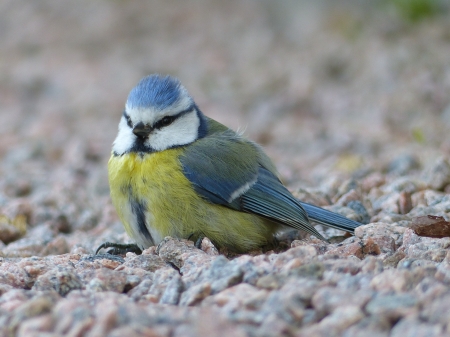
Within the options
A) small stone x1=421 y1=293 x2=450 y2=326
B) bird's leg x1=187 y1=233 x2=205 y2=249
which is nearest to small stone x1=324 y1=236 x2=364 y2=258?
bird's leg x1=187 y1=233 x2=205 y2=249

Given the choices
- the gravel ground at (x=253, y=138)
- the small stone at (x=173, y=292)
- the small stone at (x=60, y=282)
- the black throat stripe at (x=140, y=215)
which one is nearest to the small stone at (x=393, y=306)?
the gravel ground at (x=253, y=138)

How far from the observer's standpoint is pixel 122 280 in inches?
92.4

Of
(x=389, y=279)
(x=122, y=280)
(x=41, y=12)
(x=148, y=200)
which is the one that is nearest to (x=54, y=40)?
(x=41, y=12)

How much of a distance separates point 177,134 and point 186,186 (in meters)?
0.34

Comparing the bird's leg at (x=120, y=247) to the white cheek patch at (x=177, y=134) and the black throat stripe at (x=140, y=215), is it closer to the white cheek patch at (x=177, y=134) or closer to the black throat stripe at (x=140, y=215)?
the black throat stripe at (x=140, y=215)

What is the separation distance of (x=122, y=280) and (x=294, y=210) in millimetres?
1186

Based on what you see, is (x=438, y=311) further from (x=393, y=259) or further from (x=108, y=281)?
(x=108, y=281)

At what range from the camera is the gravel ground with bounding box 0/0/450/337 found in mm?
1938

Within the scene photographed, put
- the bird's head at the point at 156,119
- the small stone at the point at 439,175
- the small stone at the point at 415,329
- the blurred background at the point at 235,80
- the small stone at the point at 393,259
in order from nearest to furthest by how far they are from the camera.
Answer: the small stone at the point at 415,329
the small stone at the point at 393,259
the bird's head at the point at 156,119
the small stone at the point at 439,175
the blurred background at the point at 235,80

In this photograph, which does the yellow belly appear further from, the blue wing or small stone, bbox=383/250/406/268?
small stone, bbox=383/250/406/268

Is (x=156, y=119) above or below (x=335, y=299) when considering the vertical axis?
above

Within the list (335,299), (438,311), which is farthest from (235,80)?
(438,311)

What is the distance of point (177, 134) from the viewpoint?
343 centimetres

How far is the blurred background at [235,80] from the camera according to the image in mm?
4996
